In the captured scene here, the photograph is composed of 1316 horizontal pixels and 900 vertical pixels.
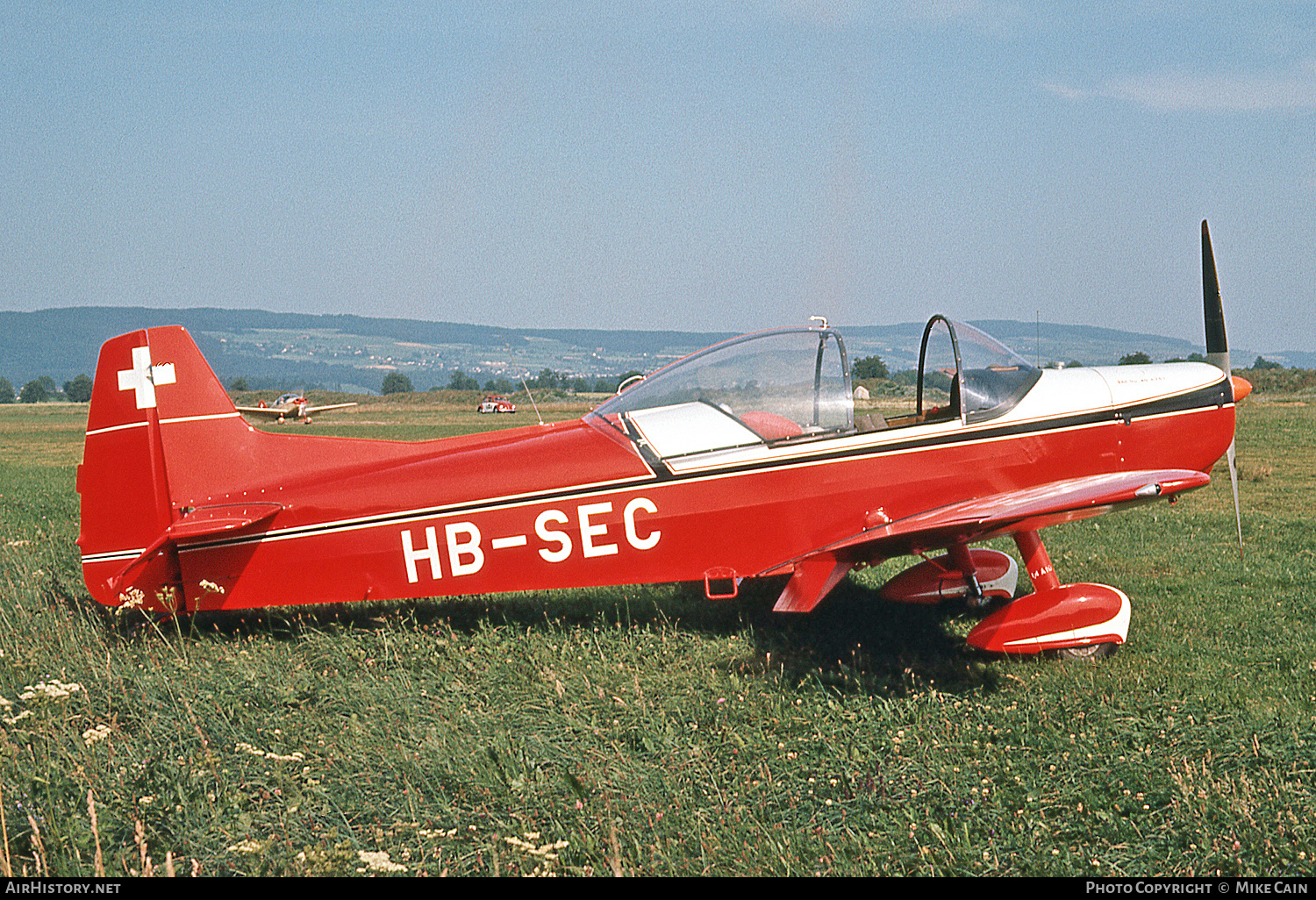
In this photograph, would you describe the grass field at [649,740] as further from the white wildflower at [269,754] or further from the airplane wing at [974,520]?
the airplane wing at [974,520]

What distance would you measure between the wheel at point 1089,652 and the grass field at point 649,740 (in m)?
0.16

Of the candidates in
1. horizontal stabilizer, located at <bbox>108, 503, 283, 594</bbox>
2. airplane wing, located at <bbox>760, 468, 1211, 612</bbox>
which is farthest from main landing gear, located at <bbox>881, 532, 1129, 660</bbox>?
horizontal stabilizer, located at <bbox>108, 503, 283, 594</bbox>

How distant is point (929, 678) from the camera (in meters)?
5.20

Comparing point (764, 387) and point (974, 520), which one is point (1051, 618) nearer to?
point (974, 520)

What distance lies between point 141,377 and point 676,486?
3655mm

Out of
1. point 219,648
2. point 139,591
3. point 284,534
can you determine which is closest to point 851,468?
point 284,534

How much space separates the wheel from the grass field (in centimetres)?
16

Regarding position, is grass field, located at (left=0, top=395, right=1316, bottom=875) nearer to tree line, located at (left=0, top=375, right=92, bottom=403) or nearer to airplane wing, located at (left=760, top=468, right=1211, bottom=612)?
airplane wing, located at (left=760, top=468, right=1211, bottom=612)

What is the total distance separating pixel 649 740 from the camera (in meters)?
4.38

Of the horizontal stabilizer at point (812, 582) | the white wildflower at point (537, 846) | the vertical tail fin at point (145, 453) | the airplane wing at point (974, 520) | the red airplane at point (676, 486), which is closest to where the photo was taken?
the white wildflower at point (537, 846)

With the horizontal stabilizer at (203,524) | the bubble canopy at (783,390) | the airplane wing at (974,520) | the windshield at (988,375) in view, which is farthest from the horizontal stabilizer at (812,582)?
the horizontal stabilizer at (203,524)

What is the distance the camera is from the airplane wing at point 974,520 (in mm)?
4859

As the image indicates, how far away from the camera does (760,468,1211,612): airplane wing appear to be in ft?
15.9

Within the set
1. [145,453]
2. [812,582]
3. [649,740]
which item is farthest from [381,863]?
[145,453]
